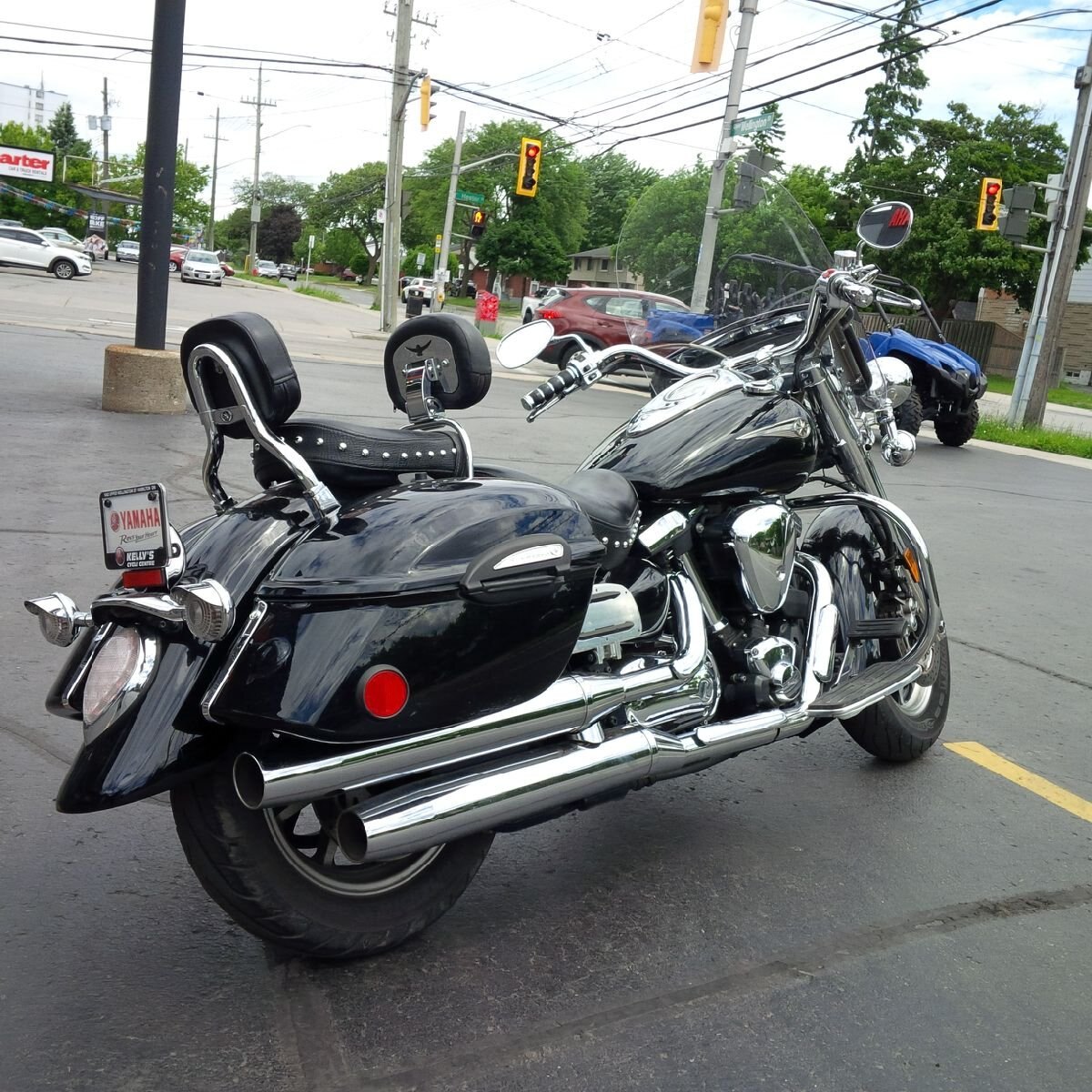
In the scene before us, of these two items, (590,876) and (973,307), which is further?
(973,307)

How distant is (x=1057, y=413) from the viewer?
25.0 m

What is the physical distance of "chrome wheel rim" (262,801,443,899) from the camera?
7.54 ft

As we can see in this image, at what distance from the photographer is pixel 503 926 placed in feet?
9.08

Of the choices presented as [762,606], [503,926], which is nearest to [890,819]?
[762,606]

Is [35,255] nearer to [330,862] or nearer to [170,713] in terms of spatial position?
[330,862]

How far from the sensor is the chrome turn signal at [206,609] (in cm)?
207

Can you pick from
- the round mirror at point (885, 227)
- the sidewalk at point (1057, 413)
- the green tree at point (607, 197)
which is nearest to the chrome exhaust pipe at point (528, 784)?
the round mirror at point (885, 227)

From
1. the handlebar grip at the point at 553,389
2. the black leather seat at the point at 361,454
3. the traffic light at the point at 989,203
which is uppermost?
the traffic light at the point at 989,203

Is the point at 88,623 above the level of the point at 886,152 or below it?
below

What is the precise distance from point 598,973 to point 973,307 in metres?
48.3

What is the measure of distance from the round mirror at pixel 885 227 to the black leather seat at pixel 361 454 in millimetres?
1621

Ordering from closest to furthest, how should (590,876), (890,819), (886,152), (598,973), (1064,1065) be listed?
(1064,1065)
(598,973)
(590,876)
(890,819)
(886,152)

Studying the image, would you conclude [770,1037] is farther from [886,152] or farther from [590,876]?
[886,152]

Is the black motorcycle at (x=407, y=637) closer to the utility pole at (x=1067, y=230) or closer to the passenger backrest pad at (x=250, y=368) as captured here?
the passenger backrest pad at (x=250, y=368)
